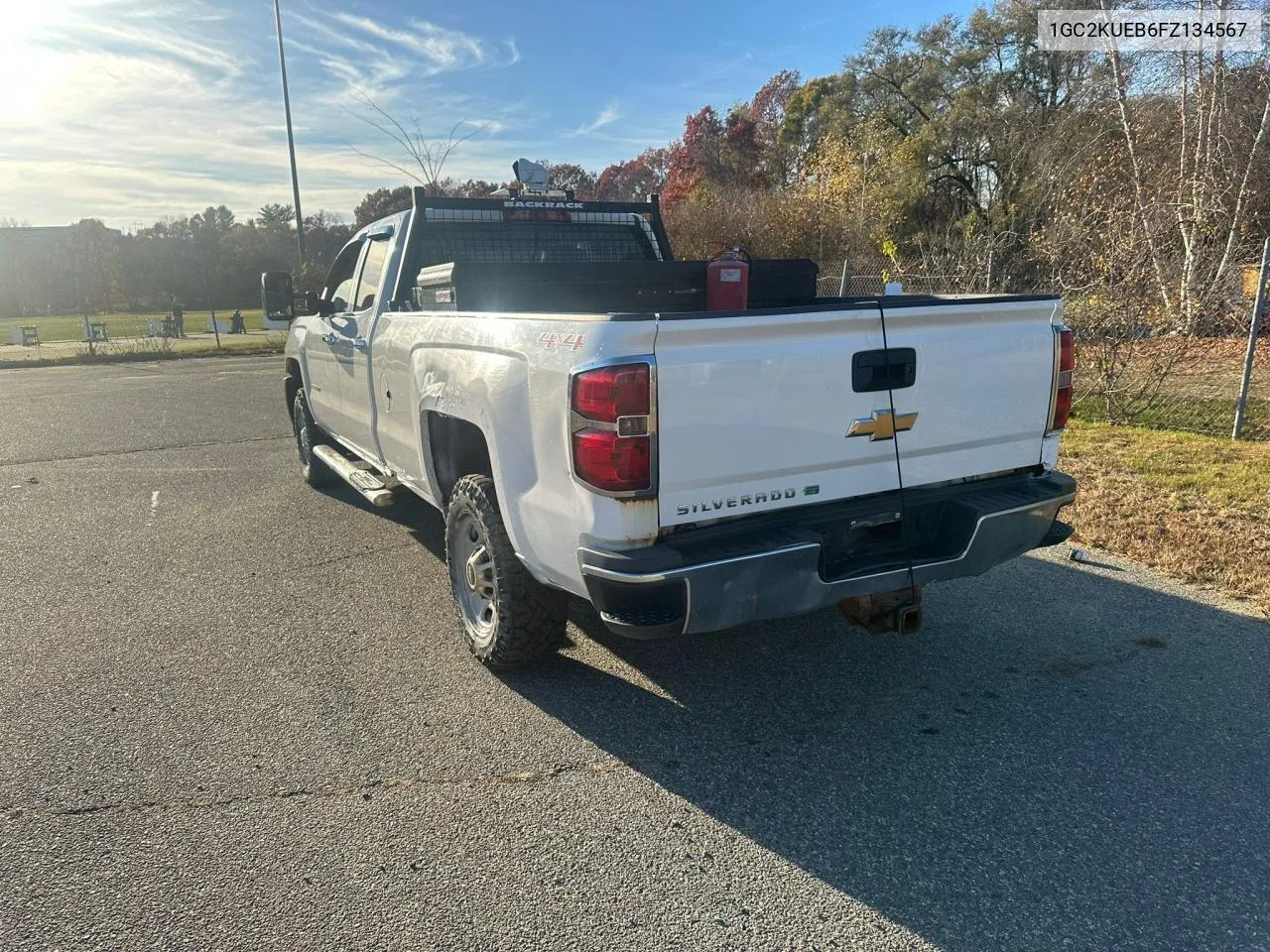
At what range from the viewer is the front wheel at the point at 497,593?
135 inches

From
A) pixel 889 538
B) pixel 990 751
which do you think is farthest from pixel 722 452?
pixel 990 751

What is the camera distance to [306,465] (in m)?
7.34

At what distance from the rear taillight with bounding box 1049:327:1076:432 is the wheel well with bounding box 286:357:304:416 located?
5.83 meters

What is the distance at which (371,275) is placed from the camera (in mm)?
5324

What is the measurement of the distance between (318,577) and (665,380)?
3.34 meters

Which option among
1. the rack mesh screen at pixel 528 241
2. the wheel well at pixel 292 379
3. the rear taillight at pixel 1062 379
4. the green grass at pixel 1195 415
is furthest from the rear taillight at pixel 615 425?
the green grass at pixel 1195 415

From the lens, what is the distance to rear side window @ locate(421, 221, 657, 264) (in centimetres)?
510

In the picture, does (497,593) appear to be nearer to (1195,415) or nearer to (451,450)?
(451,450)

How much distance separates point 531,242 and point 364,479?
189 centimetres

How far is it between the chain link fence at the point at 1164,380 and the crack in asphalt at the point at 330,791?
5966mm

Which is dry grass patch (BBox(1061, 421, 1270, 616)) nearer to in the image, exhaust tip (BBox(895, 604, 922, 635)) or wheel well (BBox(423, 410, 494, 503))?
exhaust tip (BBox(895, 604, 922, 635))

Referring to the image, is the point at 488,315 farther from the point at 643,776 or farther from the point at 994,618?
the point at 994,618

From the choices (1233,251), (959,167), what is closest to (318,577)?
(1233,251)

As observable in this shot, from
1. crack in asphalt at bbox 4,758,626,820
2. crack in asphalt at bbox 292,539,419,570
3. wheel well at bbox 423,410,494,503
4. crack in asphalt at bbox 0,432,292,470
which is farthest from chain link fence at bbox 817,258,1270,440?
crack in asphalt at bbox 0,432,292,470
